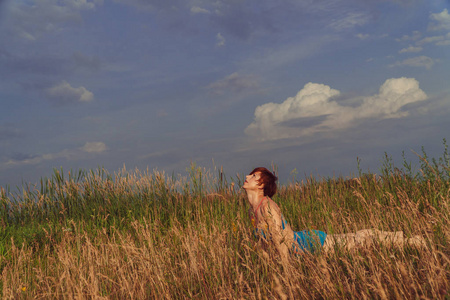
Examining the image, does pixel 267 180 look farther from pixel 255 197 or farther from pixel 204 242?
pixel 204 242

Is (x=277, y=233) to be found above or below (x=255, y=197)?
below

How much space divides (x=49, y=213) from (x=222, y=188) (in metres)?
5.09

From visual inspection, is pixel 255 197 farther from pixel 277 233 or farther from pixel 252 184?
pixel 277 233

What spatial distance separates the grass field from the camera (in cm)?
315

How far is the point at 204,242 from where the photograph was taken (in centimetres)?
497

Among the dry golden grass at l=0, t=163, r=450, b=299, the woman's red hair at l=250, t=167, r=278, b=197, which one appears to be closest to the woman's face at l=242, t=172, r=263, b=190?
the woman's red hair at l=250, t=167, r=278, b=197

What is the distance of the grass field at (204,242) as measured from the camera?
3.15 metres

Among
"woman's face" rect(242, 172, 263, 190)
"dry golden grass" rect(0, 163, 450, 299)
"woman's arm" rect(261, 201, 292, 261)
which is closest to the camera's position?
"dry golden grass" rect(0, 163, 450, 299)

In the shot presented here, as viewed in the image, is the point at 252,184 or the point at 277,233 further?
the point at 252,184

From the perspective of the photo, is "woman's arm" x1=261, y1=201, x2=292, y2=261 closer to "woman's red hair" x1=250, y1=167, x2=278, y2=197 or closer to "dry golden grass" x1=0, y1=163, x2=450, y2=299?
"dry golden grass" x1=0, y1=163, x2=450, y2=299

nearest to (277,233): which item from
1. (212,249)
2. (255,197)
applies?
(212,249)

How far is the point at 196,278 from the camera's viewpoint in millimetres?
4000

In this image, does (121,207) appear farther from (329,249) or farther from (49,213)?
(329,249)

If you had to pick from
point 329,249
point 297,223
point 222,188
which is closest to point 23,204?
point 222,188
